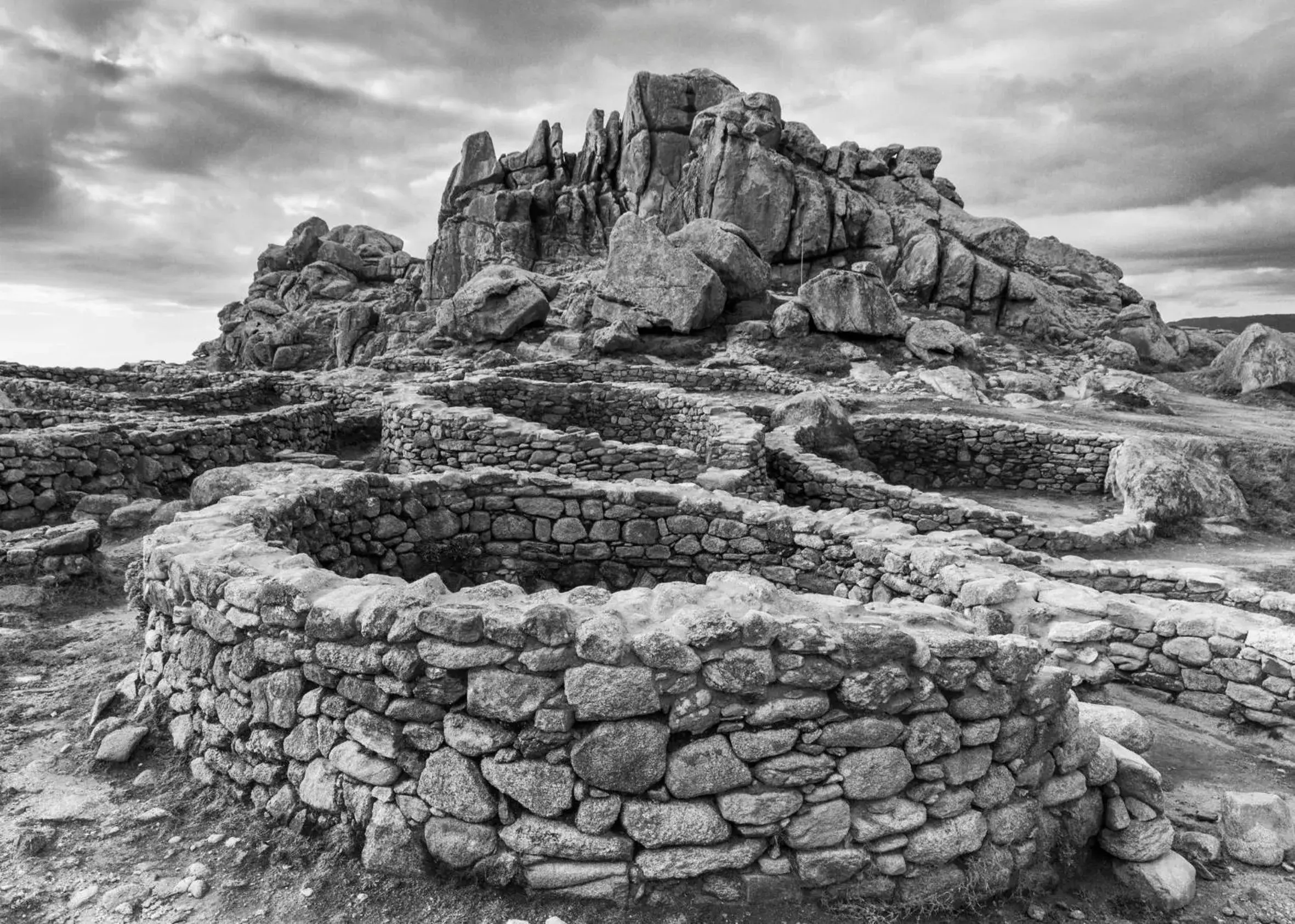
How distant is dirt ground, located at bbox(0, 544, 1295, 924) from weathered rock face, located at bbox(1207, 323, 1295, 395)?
36.1 m

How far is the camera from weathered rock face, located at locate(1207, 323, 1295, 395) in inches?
1298

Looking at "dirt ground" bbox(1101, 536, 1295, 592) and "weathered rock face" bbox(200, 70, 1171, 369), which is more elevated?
"weathered rock face" bbox(200, 70, 1171, 369)

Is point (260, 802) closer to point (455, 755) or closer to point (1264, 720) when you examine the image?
point (455, 755)

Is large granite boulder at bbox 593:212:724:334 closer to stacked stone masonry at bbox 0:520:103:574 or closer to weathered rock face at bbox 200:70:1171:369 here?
weathered rock face at bbox 200:70:1171:369

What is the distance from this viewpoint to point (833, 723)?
4.46 m

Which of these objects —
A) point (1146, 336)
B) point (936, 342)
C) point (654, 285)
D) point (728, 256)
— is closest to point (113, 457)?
point (654, 285)

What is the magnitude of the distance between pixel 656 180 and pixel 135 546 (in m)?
67.5

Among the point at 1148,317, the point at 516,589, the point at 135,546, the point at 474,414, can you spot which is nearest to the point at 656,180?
the point at 1148,317

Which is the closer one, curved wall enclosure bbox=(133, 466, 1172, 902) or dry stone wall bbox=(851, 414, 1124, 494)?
curved wall enclosure bbox=(133, 466, 1172, 902)

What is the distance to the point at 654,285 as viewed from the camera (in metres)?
38.5

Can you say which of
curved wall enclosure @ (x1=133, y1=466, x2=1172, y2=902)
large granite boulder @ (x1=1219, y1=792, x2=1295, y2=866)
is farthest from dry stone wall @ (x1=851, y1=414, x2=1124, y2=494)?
curved wall enclosure @ (x1=133, y1=466, x2=1172, y2=902)

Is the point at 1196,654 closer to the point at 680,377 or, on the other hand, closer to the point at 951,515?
the point at 951,515

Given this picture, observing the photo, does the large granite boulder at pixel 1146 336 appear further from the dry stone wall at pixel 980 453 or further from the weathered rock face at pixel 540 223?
the weathered rock face at pixel 540 223

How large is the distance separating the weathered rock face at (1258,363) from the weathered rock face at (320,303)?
156ft
